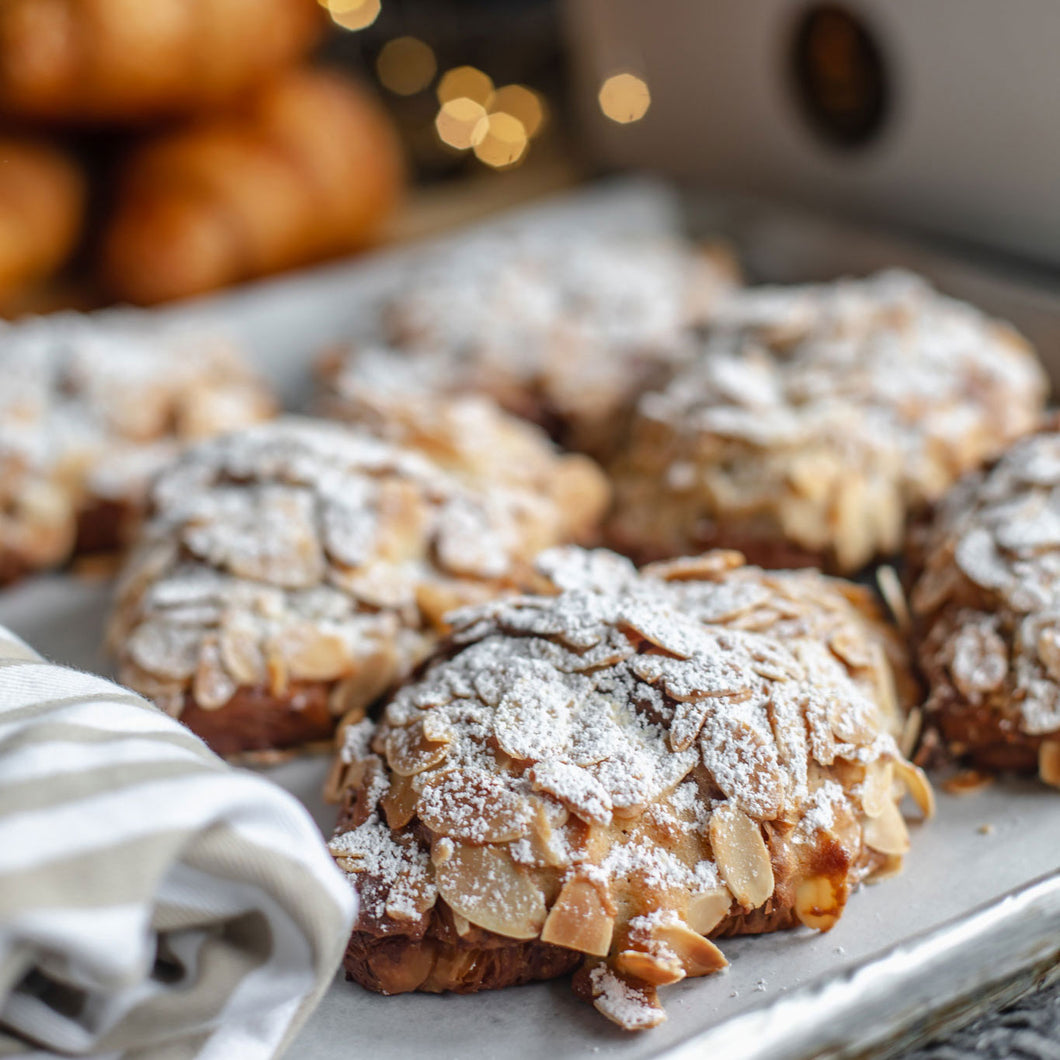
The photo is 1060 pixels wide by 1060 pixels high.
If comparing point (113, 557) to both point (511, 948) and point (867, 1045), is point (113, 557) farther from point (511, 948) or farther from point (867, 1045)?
point (867, 1045)

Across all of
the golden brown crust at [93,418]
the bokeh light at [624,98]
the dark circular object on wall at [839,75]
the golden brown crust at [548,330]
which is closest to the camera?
the golden brown crust at [93,418]

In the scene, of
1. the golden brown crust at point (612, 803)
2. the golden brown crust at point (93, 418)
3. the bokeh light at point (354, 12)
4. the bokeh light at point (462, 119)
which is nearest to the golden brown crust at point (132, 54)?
the bokeh light at point (354, 12)

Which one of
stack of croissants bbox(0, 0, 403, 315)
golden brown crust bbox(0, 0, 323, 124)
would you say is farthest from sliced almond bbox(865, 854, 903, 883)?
golden brown crust bbox(0, 0, 323, 124)

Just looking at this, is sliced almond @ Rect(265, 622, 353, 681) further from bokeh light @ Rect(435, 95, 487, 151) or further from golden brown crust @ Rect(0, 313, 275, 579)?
bokeh light @ Rect(435, 95, 487, 151)

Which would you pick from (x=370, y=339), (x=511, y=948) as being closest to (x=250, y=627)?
(x=511, y=948)

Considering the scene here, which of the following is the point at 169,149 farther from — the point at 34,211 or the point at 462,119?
the point at 462,119

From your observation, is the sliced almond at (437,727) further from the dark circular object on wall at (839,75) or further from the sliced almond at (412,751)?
the dark circular object on wall at (839,75)
